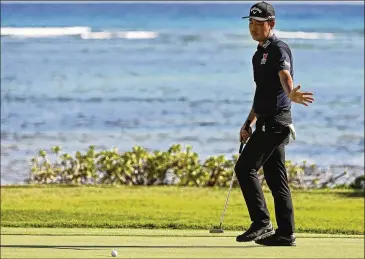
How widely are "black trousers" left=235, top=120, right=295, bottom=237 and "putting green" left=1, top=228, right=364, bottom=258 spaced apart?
0.21m

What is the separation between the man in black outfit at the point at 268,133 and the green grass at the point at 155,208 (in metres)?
2.70

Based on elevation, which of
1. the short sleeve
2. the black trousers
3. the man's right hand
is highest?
the short sleeve

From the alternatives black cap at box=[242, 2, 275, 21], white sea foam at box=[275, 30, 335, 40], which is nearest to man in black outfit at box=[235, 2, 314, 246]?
black cap at box=[242, 2, 275, 21]

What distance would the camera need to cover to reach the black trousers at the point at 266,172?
991 cm

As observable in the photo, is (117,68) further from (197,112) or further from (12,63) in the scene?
(197,112)

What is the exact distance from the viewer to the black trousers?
32.5ft

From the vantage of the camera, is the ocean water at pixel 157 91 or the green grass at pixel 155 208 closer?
the green grass at pixel 155 208

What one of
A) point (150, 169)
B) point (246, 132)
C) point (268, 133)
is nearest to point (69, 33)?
point (150, 169)

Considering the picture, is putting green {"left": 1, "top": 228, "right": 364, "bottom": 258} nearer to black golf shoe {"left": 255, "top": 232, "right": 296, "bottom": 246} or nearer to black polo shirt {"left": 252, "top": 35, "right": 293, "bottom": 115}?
black golf shoe {"left": 255, "top": 232, "right": 296, "bottom": 246}

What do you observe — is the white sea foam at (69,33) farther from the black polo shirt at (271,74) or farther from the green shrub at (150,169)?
the black polo shirt at (271,74)

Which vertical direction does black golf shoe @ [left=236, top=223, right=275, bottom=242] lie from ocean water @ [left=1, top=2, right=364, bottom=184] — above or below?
below

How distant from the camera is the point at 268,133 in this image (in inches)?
390

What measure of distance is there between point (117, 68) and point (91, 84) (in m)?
7.49

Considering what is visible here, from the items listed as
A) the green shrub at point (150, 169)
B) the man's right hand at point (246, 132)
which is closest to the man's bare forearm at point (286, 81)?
the man's right hand at point (246, 132)
